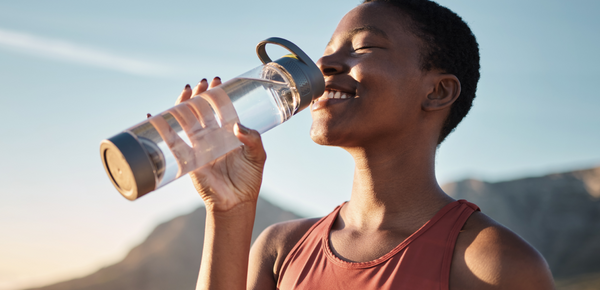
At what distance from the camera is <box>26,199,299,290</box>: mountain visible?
1270 cm

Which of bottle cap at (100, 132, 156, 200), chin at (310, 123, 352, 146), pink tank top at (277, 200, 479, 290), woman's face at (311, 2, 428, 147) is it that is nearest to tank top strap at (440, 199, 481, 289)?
pink tank top at (277, 200, 479, 290)

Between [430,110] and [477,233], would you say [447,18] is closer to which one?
[430,110]

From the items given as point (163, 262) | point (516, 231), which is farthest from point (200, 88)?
point (516, 231)

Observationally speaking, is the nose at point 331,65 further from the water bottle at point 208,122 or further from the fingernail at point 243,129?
the fingernail at point 243,129

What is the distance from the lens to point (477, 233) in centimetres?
142

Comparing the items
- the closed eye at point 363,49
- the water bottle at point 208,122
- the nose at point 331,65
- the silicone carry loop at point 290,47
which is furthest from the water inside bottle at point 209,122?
the closed eye at point 363,49

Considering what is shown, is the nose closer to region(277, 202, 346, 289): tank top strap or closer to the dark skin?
the dark skin

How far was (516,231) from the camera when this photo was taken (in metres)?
13.4

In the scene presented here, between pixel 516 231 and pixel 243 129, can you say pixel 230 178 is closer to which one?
pixel 243 129

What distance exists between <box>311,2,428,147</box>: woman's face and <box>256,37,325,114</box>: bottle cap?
0.15 metres

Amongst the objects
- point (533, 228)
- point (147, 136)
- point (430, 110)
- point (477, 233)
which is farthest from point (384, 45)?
point (533, 228)

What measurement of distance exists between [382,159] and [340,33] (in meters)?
0.51

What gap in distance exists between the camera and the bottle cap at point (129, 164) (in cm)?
105

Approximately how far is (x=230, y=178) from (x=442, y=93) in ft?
2.81
